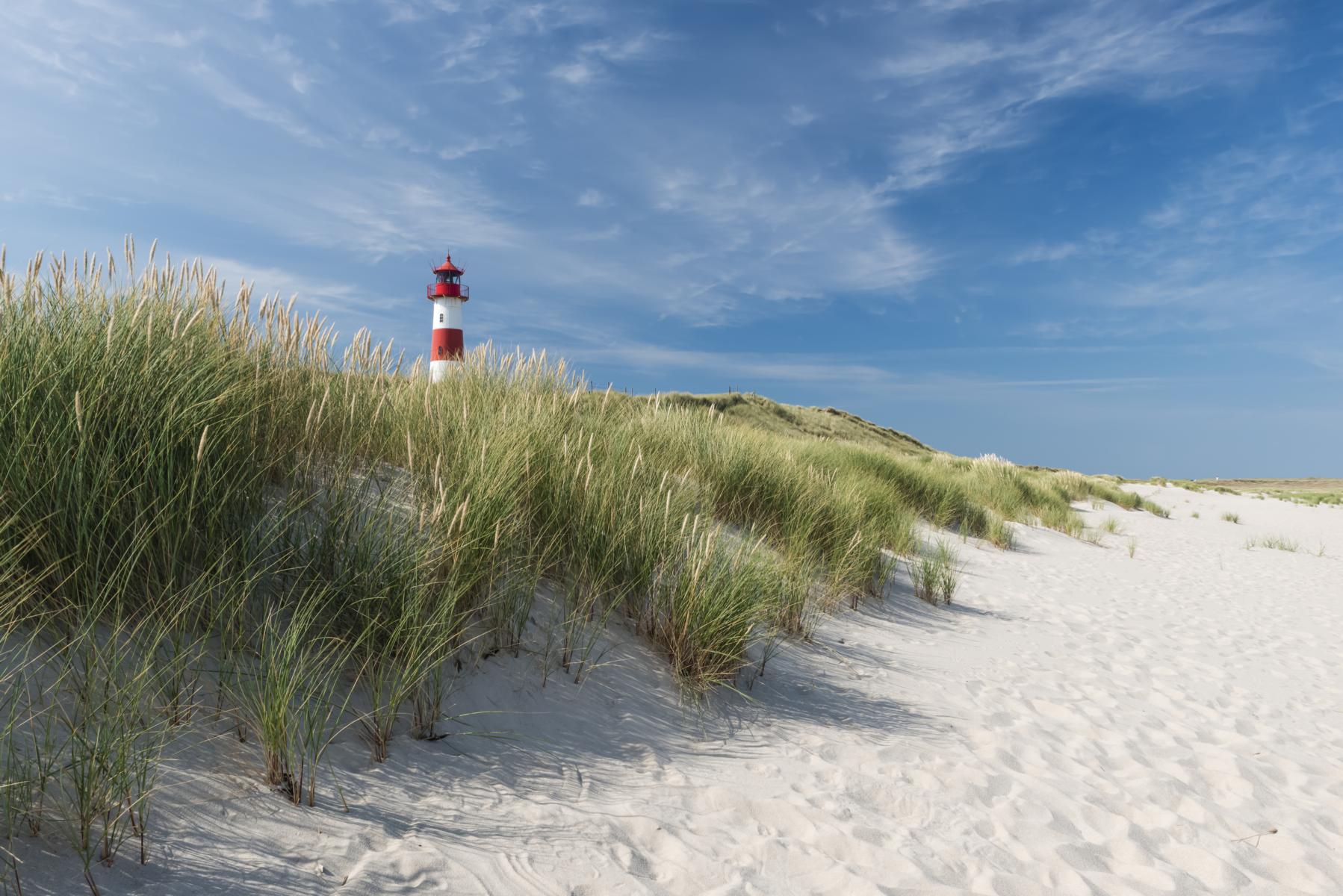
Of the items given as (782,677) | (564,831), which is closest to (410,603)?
(564,831)

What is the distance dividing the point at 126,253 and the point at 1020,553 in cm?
1065

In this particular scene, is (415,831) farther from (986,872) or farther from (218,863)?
(986,872)

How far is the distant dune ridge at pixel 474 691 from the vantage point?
2.03m

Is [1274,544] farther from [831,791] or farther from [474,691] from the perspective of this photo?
[474,691]

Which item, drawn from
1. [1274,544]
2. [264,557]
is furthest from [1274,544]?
[264,557]

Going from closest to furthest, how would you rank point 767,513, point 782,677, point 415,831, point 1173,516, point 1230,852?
point 415,831
point 1230,852
point 782,677
point 767,513
point 1173,516

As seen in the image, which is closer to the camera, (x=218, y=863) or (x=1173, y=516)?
(x=218, y=863)

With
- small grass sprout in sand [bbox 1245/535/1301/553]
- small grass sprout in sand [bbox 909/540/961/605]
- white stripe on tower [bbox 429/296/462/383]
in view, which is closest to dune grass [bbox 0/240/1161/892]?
small grass sprout in sand [bbox 909/540/961/605]

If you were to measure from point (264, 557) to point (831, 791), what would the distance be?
8.15 ft

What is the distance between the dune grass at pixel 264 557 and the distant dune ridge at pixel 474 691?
2 cm

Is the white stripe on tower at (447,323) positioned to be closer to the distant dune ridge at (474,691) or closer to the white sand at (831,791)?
the distant dune ridge at (474,691)

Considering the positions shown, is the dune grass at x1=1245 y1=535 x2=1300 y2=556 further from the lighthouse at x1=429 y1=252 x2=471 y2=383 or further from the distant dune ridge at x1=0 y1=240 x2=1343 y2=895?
the lighthouse at x1=429 y1=252 x2=471 y2=383

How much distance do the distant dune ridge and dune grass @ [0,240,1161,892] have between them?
0.02 m

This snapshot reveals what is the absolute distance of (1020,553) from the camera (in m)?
10.2
